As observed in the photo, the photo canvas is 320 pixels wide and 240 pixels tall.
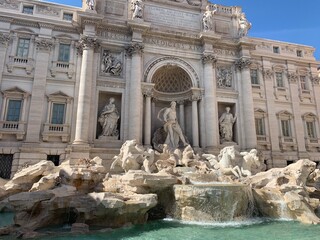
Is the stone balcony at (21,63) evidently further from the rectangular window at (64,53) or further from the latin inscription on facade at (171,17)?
the latin inscription on facade at (171,17)

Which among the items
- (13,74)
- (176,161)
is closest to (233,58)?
(176,161)

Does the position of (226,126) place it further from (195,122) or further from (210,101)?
(195,122)

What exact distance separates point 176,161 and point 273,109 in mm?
10877

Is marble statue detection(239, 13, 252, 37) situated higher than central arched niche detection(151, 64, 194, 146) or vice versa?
marble statue detection(239, 13, 252, 37)

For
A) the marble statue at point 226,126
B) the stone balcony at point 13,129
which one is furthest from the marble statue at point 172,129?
the stone balcony at point 13,129

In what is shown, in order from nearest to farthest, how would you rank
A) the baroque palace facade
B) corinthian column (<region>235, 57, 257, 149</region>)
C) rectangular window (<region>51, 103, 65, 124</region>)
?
the baroque palace facade < rectangular window (<region>51, 103, 65, 124</region>) < corinthian column (<region>235, 57, 257, 149</region>)

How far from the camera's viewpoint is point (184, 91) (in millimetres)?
18844

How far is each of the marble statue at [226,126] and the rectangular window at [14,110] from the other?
44.5ft

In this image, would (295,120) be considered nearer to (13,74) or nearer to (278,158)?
(278,158)

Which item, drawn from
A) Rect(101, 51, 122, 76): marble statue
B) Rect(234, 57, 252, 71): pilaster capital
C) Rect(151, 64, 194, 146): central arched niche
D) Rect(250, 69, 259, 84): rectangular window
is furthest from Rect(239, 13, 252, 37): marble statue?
Rect(101, 51, 122, 76): marble statue

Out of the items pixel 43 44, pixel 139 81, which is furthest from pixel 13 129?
pixel 139 81

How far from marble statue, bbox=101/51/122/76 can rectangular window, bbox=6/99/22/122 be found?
5.69 m

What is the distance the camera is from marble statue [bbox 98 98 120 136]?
1582 cm

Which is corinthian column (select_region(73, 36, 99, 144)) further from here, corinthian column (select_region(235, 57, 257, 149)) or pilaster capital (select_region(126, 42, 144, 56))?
corinthian column (select_region(235, 57, 257, 149))
